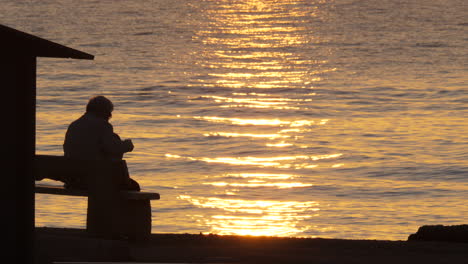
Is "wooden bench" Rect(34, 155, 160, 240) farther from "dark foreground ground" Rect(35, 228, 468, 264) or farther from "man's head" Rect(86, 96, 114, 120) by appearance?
"man's head" Rect(86, 96, 114, 120)

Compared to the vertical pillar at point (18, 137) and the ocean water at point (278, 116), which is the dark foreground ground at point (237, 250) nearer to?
the vertical pillar at point (18, 137)

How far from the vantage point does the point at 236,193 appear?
811 inches

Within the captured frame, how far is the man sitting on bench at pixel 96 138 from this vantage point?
10750 mm

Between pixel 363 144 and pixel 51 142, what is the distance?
19.4 feet

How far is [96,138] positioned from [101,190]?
420 millimetres

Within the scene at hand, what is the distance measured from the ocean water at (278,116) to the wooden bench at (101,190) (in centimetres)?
594

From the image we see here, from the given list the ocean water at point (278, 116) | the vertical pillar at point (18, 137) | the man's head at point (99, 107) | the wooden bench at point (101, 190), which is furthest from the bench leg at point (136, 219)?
the ocean water at point (278, 116)

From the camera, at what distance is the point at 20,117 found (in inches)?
269

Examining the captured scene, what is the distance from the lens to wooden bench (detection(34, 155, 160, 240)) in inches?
417

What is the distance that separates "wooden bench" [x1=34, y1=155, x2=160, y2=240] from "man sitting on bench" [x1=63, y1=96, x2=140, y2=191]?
0.28 feet

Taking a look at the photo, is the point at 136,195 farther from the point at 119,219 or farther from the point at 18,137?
the point at 18,137

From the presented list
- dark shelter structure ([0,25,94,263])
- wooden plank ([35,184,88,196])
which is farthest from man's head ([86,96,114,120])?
dark shelter structure ([0,25,94,263])

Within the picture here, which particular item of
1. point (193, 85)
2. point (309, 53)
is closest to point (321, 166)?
point (193, 85)

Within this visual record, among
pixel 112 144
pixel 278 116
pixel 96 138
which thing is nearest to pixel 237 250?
pixel 112 144
